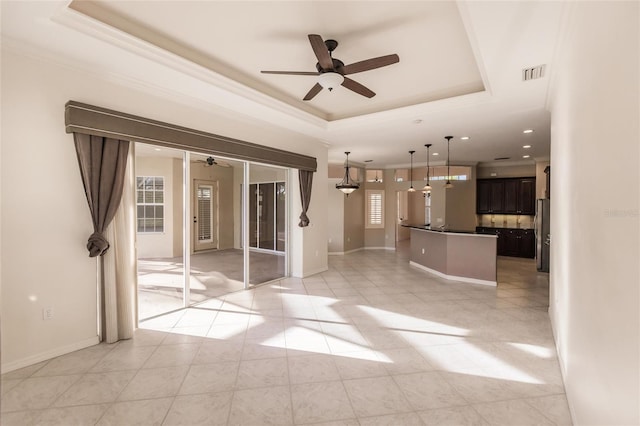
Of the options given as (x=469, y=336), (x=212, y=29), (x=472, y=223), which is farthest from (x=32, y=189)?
(x=472, y=223)

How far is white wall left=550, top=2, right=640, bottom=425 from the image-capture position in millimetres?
1104

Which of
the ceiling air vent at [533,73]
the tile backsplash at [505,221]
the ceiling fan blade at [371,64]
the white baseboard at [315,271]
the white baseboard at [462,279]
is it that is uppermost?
the ceiling air vent at [533,73]

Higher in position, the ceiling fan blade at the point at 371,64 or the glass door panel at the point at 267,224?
the ceiling fan blade at the point at 371,64

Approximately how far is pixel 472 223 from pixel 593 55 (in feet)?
29.0

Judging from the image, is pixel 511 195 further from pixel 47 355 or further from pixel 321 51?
pixel 47 355

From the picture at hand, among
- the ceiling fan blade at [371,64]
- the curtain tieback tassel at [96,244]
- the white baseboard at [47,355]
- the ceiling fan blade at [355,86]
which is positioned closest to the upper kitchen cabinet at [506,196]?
the ceiling fan blade at [355,86]

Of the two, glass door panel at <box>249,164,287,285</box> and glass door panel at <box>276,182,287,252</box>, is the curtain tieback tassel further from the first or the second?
glass door panel at <box>276,182,287,252</box>

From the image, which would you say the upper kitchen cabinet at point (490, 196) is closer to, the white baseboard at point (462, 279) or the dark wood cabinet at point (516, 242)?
the dark wood cabinet at point (516, 242)

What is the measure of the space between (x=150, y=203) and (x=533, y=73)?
834cm

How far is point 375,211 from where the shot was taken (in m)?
10.7

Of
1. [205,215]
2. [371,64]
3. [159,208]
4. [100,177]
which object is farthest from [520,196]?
[159,208]

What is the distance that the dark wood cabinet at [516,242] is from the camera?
8.89 m

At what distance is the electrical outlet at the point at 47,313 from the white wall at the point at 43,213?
38 mm

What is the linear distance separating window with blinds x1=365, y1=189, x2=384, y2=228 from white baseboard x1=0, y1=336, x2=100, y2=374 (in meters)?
8.62
